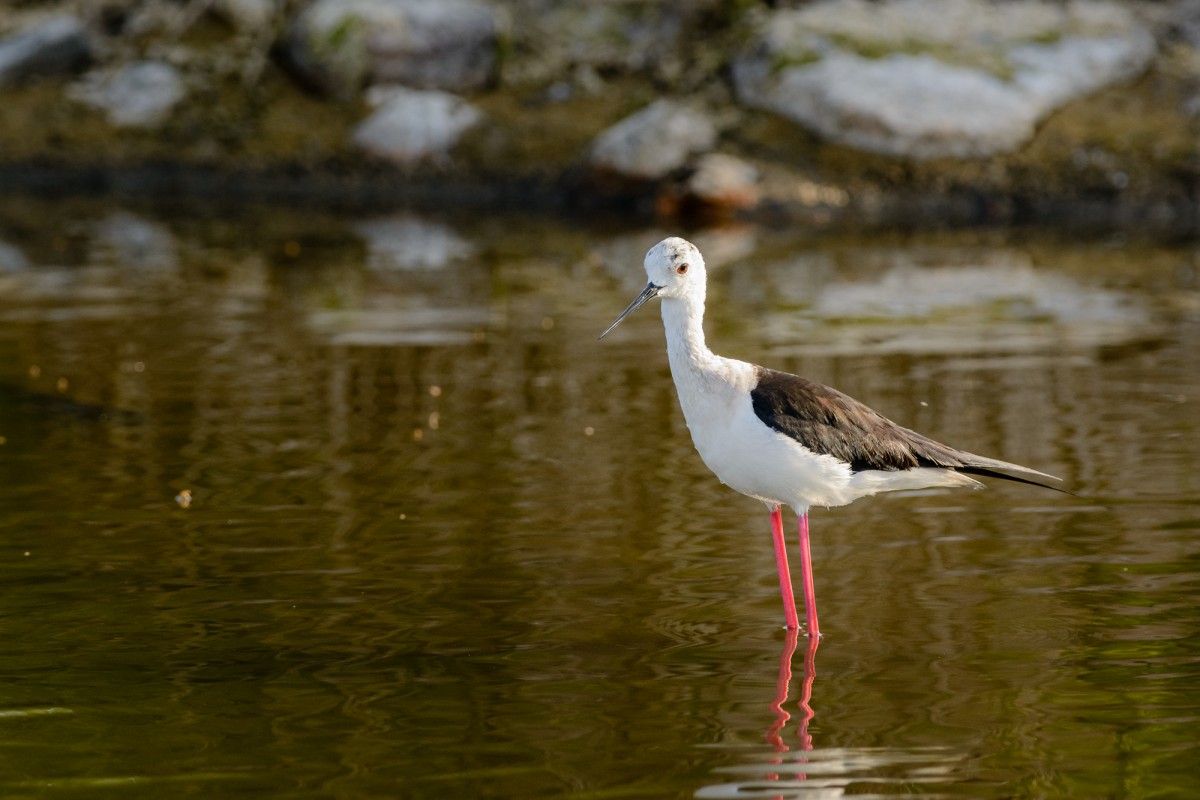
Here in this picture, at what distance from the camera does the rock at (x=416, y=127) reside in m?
25.7

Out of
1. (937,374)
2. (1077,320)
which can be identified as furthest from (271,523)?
(1077,320)

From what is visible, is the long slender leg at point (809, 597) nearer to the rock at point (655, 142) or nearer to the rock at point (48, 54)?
the rock at point (655, 142)

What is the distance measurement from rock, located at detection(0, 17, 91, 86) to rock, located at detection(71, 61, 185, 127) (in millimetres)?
660

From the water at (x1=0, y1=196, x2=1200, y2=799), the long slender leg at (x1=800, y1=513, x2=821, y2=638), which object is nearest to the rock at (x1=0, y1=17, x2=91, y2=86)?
the water at (x1=0, y1=196, x2=1200, y2=799)

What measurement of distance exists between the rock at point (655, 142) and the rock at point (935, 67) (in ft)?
3.71

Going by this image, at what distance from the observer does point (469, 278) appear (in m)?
18.7

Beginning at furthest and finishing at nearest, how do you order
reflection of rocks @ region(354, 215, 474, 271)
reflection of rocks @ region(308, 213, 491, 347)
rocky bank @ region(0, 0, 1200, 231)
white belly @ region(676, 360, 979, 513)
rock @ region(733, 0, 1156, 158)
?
1. rocky bank @ region(0, 0, 1200, 231)
2. rock @ region(733, 0, 1156, 158)
3. reflection of rocks @ region(354, 215, 474, 271)
4. reflection of rocks @ region(308, 213, 491, 347)
5. white belly @ region(676, 360, 979, 513)

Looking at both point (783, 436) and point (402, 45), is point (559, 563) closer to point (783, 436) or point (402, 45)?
point (783, 436)

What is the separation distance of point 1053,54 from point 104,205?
1355 centimetres

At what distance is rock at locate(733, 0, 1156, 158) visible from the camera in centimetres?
2348

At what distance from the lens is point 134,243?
21984 millimetres

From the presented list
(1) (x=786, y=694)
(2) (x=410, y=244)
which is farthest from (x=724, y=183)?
(1) (x=786, y=694)

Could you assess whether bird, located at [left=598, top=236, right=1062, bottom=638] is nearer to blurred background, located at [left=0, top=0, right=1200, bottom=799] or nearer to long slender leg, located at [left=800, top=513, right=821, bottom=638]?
long slender leg, located at [left=800, top=513, right=821, bottom=638]

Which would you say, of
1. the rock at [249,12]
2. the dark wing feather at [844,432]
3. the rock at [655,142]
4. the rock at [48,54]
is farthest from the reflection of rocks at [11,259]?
the dark wing feather at [844,432]
